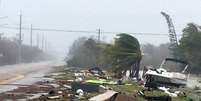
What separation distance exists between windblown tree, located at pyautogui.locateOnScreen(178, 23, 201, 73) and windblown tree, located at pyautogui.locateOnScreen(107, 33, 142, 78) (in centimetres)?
1305

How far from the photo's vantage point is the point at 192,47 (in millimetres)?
60938

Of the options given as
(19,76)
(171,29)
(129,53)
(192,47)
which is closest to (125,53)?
(129,53)

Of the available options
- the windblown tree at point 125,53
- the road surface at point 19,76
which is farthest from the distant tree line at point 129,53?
the road surface at point 19,76

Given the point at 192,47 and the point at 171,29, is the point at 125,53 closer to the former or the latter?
the point at 192,47

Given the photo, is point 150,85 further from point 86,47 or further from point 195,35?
point 86,47

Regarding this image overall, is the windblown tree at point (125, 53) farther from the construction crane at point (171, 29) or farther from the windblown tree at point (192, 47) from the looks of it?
the construction crane at point (171, 29)

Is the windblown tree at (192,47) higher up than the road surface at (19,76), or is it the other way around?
the windblown tree at (192,47)

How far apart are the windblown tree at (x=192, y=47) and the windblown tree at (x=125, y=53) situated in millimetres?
13052

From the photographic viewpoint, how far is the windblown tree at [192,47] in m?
58.0

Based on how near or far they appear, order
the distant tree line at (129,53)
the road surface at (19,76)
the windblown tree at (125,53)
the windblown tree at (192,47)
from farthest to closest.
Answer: the windblown tree at (192,47) < the distant tree line at (129,53) < the windblown tree at (125,53) < the road surface at (19,76)

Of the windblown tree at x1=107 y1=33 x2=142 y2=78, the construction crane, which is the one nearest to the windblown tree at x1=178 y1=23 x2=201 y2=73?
the windblown tree at x1=107 y1=33 x2=142 y2=78

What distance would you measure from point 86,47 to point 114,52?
4112cm

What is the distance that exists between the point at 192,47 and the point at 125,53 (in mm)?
17794

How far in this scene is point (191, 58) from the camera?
191ft
